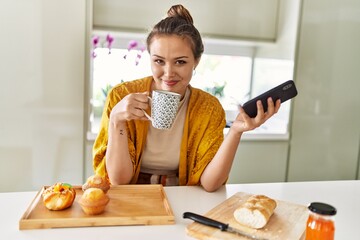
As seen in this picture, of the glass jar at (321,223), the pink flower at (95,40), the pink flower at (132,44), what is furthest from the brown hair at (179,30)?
the pink flower at (132,44)

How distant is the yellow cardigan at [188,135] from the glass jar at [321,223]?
20.9 inches

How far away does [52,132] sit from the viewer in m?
2.01

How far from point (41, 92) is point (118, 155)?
1023mm

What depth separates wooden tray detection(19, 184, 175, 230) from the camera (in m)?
0.79

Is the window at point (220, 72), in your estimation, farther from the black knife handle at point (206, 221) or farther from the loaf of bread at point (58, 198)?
the black knife handle at point (206, 221)

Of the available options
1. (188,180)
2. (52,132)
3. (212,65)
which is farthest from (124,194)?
(212,65)

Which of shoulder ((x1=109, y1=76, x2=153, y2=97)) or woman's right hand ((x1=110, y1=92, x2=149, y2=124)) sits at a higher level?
shoulder ((x1=109, y1=76, x2=153, y2=97))

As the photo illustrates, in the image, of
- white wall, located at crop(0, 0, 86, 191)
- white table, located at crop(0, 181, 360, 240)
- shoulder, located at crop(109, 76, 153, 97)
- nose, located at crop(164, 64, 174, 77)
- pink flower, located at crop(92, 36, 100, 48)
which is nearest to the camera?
white table, located at crop(0, 181, 360, 240)

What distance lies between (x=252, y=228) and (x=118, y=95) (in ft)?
A: 2.15

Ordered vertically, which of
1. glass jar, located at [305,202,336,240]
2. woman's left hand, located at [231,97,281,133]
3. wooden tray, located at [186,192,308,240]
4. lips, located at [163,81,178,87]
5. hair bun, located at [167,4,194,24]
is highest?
hair bun, located at [167,4,194,24]

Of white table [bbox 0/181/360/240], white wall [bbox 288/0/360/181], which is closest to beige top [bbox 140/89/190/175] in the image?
white table [bbox 0/181/360/240]

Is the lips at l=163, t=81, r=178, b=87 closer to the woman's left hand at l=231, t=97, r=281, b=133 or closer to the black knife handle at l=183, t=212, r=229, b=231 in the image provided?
the woman's left hand at l=231, t=97, r=281, b=133

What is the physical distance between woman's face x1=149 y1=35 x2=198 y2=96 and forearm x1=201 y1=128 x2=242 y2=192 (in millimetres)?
240

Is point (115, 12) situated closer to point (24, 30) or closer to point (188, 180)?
point (24, 30)
